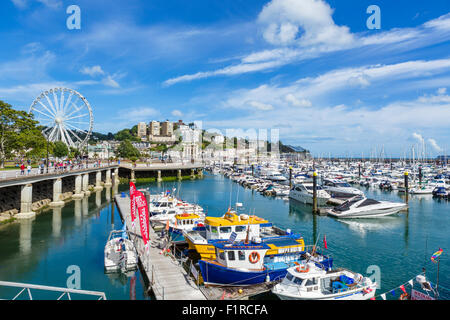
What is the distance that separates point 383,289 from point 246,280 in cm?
964

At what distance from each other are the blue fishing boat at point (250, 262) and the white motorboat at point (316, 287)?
1.94 m

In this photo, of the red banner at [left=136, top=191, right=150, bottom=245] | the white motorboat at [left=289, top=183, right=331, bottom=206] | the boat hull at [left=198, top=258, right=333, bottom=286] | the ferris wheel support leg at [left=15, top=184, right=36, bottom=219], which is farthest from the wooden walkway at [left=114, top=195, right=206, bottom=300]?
the white motorboat at [left=289, top=183, right=331, bottom=206]

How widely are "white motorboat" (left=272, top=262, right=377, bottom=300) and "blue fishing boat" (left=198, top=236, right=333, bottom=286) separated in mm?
1936

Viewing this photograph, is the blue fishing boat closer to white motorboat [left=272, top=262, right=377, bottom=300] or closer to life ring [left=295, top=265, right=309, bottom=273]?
life ring [left=295, top=265, right=309, bottom=273]

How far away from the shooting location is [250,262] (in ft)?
61.0

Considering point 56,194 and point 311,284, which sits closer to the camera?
point 311,284

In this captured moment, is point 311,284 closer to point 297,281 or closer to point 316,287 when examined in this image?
point 316,287

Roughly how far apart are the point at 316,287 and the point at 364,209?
29.2 meters

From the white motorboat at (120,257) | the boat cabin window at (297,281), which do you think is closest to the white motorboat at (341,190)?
the boat cabin window at (297,281)

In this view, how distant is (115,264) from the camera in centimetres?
2114

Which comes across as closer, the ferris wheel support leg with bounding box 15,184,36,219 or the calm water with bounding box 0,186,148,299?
the calm water with bounding box 0,186,148,299

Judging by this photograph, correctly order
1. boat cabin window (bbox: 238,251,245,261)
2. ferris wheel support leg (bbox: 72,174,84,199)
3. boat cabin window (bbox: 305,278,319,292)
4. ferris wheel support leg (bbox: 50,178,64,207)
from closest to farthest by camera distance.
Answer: boat cabin window (bbox: 305,278,319,292) < boat cabin window (bbox: 238,251,245,261) < ferris wheel support leg (bbox: 50,178,64,207) < ferris wheel support leg (bbox: 72,174,84,199)

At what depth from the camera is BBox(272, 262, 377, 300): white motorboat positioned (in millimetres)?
15477

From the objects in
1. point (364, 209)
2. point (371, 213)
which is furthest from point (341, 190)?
point (364, 209)
